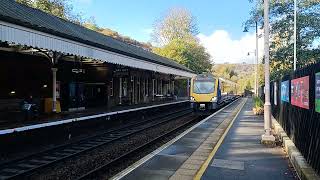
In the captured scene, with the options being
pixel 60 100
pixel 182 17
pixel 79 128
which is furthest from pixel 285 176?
pixel 182 17

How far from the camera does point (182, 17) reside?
7844cm

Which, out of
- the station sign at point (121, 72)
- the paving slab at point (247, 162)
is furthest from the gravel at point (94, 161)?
the station sign at point (121, 72)

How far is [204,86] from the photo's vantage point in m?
29.2

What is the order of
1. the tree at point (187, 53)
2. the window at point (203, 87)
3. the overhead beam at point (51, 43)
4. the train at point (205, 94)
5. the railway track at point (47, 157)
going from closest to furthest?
1. the railway track at point (47, 157)
2. the overhead beam at point (51, 43)
3. the train at point (205, 94)
4. the window at point (203, 87)
5. the tree at point (187, 53)

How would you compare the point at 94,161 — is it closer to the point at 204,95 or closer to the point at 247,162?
the point at 247,162

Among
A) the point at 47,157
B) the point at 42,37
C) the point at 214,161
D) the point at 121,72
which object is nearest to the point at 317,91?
the point at 214,161

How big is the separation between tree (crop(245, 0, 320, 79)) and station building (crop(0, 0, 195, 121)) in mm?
9336

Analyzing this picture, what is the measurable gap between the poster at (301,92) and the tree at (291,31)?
2047cm

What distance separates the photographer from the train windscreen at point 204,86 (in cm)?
2905

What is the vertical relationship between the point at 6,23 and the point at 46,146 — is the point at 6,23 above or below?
above

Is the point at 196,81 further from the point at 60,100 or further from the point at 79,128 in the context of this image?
the point at 79,128

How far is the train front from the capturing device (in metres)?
28.8

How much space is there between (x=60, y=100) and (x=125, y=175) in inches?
628

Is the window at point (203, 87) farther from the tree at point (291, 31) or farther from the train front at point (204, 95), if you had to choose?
the tree at point (291, 31)
